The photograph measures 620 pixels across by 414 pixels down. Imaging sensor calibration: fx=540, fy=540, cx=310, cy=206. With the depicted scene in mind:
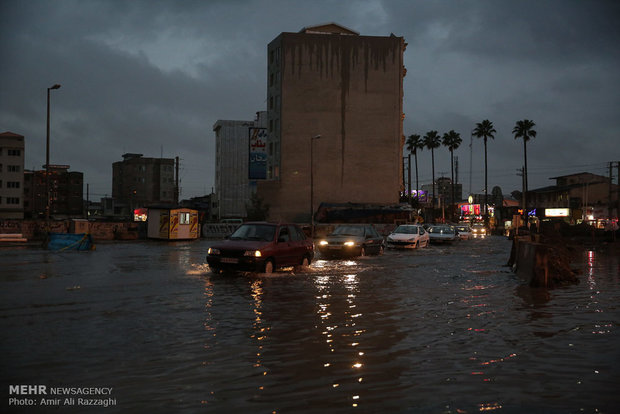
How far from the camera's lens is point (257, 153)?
83.2 metres

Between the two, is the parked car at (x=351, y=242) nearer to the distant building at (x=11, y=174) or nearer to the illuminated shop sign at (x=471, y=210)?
the distant building at (x=11, y=174)

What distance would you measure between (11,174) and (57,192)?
31.5 meters

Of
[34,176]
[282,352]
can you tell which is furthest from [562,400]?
[34,176]

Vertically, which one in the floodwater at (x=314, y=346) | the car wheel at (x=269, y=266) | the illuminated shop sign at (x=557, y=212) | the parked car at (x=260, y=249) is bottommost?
the floodwater at (x=314, y=346)

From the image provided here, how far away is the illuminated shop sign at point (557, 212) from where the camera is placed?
8828cm

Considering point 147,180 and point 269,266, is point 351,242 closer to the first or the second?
point 269,266

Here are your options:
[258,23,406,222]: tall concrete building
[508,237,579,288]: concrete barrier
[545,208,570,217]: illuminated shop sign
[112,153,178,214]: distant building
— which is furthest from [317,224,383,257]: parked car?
[112,153,178,214]: distant building

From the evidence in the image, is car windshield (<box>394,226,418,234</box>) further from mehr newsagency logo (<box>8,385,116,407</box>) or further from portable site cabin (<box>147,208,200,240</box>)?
mehr newsagency logo (<box>8,385,116,407</box>)

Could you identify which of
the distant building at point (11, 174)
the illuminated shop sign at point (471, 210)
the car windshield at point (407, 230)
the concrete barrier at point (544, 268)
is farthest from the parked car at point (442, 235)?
the illuminated shop sign at point (471, 210)

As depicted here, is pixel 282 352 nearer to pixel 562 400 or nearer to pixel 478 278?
pixel 562 400

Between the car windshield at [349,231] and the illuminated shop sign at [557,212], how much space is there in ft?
236

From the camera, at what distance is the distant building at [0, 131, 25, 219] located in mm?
91562

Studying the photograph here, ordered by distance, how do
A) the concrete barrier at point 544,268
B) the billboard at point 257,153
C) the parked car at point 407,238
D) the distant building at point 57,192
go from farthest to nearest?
1. the distant building at point 57,192
2. the billboard at point 257,153
3. the parked car at point 407,238
4. the concrete barrier at point 544,268

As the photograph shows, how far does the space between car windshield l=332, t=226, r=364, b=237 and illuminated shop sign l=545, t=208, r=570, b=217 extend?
71948 mm
